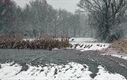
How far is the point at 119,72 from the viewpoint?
22.4 ft

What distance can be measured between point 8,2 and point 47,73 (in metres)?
41.9

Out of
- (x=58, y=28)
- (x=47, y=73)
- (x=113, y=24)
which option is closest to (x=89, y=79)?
(x=47, y=73)

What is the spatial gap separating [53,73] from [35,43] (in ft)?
26.9

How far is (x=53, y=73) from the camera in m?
6.38

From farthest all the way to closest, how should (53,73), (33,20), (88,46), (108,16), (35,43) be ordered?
(33,20) < (108,16) < (88,46) < (35,43) < (53,73)

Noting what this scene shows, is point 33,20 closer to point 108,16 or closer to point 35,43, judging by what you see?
point 108,16

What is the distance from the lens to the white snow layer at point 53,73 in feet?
19.7

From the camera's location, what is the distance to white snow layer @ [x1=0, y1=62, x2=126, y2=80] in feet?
19.7

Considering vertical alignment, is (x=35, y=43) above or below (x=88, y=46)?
above

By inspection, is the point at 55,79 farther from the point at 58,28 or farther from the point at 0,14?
the point at 58,28

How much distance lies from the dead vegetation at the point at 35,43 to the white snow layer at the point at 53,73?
703 centimetres

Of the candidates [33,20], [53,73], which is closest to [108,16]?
[53,73]

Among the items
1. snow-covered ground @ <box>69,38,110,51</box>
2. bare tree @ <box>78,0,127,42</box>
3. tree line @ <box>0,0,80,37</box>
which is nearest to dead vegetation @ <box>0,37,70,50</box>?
snow-covered ground @ <box>69,38,110,51</box>

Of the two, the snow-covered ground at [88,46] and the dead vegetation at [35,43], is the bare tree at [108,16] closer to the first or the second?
the snow-covered ground at [88,46]
